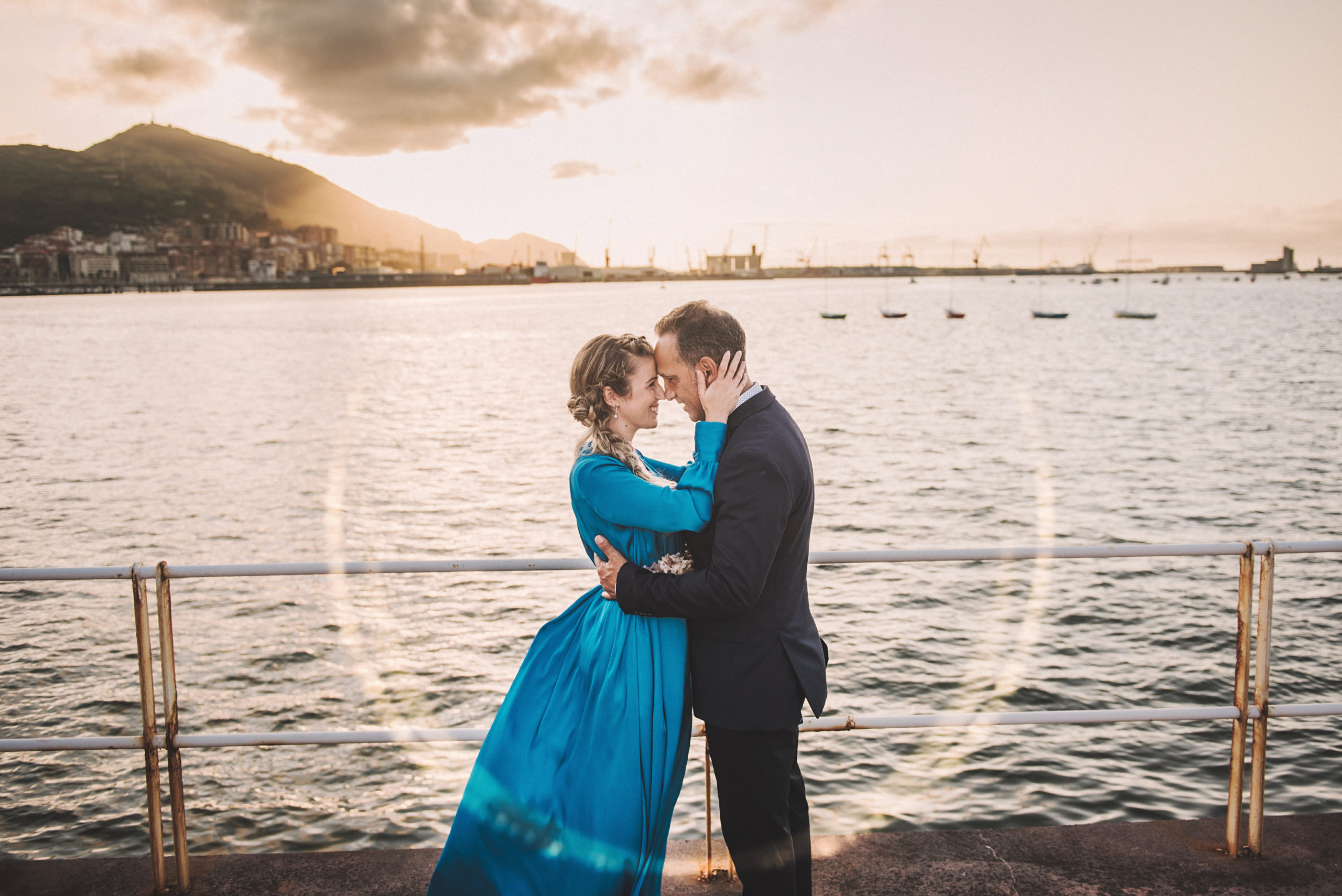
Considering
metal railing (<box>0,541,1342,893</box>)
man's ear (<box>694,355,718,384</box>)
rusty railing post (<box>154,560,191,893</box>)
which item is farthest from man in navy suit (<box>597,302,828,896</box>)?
rusty railing post (<box>154,560,191,893</box>)

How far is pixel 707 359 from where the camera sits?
240cm

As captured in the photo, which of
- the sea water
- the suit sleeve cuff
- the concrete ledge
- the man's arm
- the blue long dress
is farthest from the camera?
the sea water

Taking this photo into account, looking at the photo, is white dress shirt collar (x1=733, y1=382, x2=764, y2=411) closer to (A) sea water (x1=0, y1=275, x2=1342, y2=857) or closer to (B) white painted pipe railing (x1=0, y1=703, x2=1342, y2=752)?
(B) white painted pipe railing (x1=0, y1=703, x2=1342, y2=752)

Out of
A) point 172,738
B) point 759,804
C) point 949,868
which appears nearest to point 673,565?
point 759,804

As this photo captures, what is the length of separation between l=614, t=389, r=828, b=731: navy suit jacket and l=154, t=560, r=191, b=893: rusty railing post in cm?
151

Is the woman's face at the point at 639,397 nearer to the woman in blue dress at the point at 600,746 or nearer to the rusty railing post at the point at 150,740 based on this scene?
the woman in blue dress at the point at 600,746

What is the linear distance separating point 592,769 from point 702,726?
56cm

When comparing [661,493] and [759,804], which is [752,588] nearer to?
[661,493]

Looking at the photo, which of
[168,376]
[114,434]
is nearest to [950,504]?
[114,434]

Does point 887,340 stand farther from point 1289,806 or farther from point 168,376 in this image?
Result: point 1289,806

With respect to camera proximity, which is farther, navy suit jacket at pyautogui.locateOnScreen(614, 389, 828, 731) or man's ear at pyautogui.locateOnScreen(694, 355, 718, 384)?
man's ear at pyautogui.locateOnScreen(694, 355, 718, 384)

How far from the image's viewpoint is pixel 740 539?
2232 mm

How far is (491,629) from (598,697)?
1186 centimetres

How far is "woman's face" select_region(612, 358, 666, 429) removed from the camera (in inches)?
98.1
